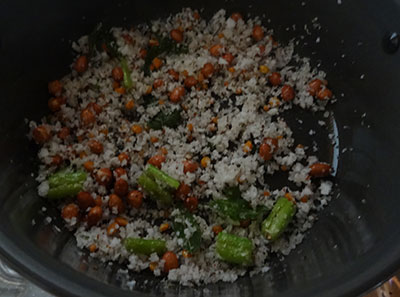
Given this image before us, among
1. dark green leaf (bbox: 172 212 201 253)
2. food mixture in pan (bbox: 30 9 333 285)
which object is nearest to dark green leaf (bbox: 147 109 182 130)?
food mixture in pan (bbox: 30 9 333 285)

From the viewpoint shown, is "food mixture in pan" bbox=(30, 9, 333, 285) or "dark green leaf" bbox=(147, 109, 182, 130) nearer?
"food mixture in pan" bbox=(30, 9, 333, 285)

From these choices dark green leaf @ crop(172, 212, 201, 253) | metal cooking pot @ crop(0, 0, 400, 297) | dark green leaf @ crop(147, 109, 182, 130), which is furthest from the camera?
dark green leaf @ crop(147, 109, 182, 130)

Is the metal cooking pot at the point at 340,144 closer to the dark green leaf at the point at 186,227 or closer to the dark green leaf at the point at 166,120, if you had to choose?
the dark green leaf at the point at 186,227

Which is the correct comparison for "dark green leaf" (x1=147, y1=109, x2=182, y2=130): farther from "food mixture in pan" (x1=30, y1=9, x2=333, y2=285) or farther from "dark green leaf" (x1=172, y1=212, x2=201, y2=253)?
"dark green leaf" (x1=172, y1=212, x2=201, y2=253)

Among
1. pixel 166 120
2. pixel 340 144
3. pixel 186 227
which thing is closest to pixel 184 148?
pixel 166 120

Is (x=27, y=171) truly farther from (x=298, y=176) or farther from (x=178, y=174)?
(x=298, y=176)

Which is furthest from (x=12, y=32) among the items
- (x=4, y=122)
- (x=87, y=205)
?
→ (x=87, y=205)
